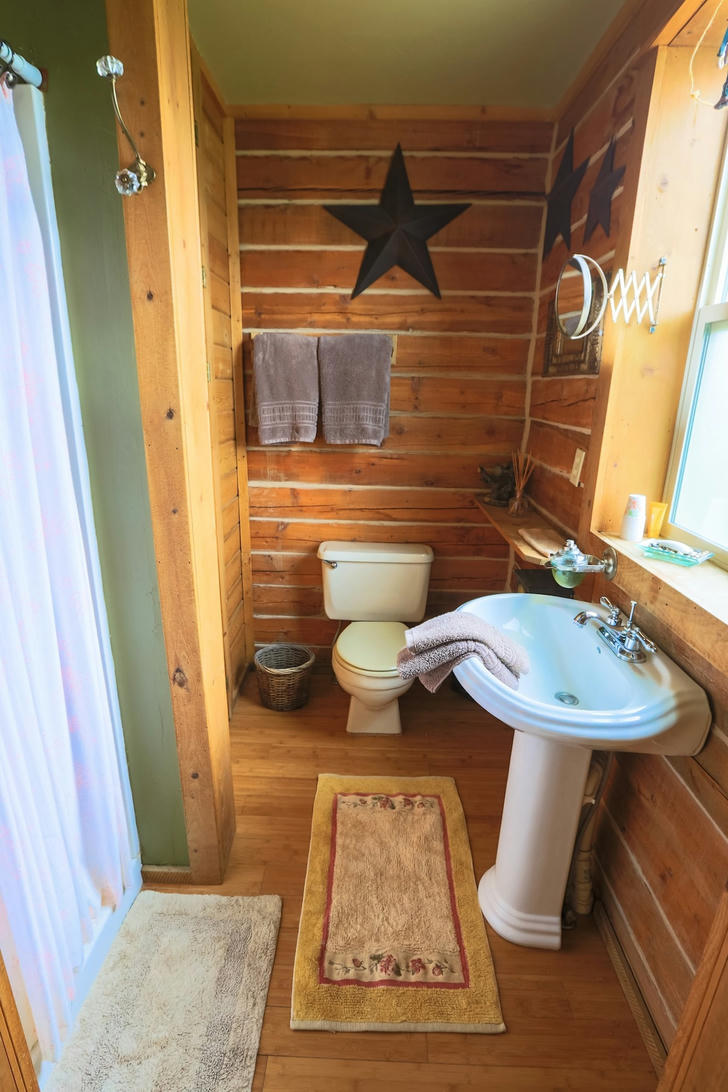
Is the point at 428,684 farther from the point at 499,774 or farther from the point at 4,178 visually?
the point at 4,178

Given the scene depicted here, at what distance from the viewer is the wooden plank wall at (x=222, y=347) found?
194cm

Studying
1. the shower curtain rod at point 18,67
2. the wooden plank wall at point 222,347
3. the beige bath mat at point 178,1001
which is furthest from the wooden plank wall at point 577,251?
the beige bath mat at point 178,1001

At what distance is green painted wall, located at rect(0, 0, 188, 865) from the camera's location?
1.09 metres

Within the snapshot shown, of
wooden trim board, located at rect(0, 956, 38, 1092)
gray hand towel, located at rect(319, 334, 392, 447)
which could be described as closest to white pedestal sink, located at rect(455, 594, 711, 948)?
wooden trim board, located at rect(0, 956, 38, 1092)

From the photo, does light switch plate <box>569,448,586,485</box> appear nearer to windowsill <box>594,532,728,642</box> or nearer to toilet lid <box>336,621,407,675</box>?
windowsill <box>594,532,728,642</box>

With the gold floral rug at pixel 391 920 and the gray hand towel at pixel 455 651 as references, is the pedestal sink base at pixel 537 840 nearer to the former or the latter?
the gold floral rug at pixel 391 920

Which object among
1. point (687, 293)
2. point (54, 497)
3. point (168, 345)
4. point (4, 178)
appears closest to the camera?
point (4, 178)

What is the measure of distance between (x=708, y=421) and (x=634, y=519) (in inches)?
12.2

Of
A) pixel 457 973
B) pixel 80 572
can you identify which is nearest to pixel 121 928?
pixel 457 973

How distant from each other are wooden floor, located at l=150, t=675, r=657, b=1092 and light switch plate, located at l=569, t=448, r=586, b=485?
1169 millimetres

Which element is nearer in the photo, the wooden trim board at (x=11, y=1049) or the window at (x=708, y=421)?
the wooden trim board at (x=11, y=1049)

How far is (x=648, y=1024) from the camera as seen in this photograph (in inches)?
50.4

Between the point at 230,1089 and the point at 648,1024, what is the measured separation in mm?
966

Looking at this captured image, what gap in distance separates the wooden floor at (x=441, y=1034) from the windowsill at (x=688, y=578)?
1.00 m
